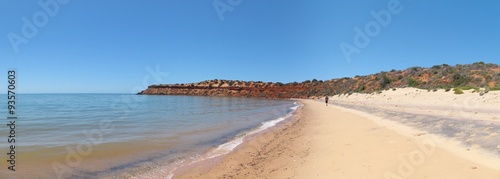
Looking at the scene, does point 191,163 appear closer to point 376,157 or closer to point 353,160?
point 353,160

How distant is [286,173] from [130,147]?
20.3 ft

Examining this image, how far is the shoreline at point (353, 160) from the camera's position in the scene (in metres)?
5.01

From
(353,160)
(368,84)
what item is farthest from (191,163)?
(368,84)

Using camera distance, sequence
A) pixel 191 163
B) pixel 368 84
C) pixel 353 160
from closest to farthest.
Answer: pixel 353 160, pixel 191 163, pixel 368 84

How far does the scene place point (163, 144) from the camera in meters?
10.4

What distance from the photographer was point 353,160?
20.5 ft

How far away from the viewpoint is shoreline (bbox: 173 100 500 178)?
5008mm

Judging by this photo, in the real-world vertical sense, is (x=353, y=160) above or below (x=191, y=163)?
above

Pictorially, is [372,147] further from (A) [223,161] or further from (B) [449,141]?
(A) [223,161]

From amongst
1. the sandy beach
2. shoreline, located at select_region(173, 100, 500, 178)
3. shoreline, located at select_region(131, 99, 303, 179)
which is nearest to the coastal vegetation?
the sandy beach

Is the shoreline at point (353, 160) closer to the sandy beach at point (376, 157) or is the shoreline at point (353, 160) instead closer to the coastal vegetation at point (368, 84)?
the sandy beach at point (376, 157)

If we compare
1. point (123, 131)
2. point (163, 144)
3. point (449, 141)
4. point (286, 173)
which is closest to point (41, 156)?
point (163, 144)

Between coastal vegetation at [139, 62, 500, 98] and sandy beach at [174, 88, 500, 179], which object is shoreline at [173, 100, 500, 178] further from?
coastal vegetation at [139, 62, 500, 98]

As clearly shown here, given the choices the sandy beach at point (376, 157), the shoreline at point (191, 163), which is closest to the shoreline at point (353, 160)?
the sandy beach at point (376, 157)
